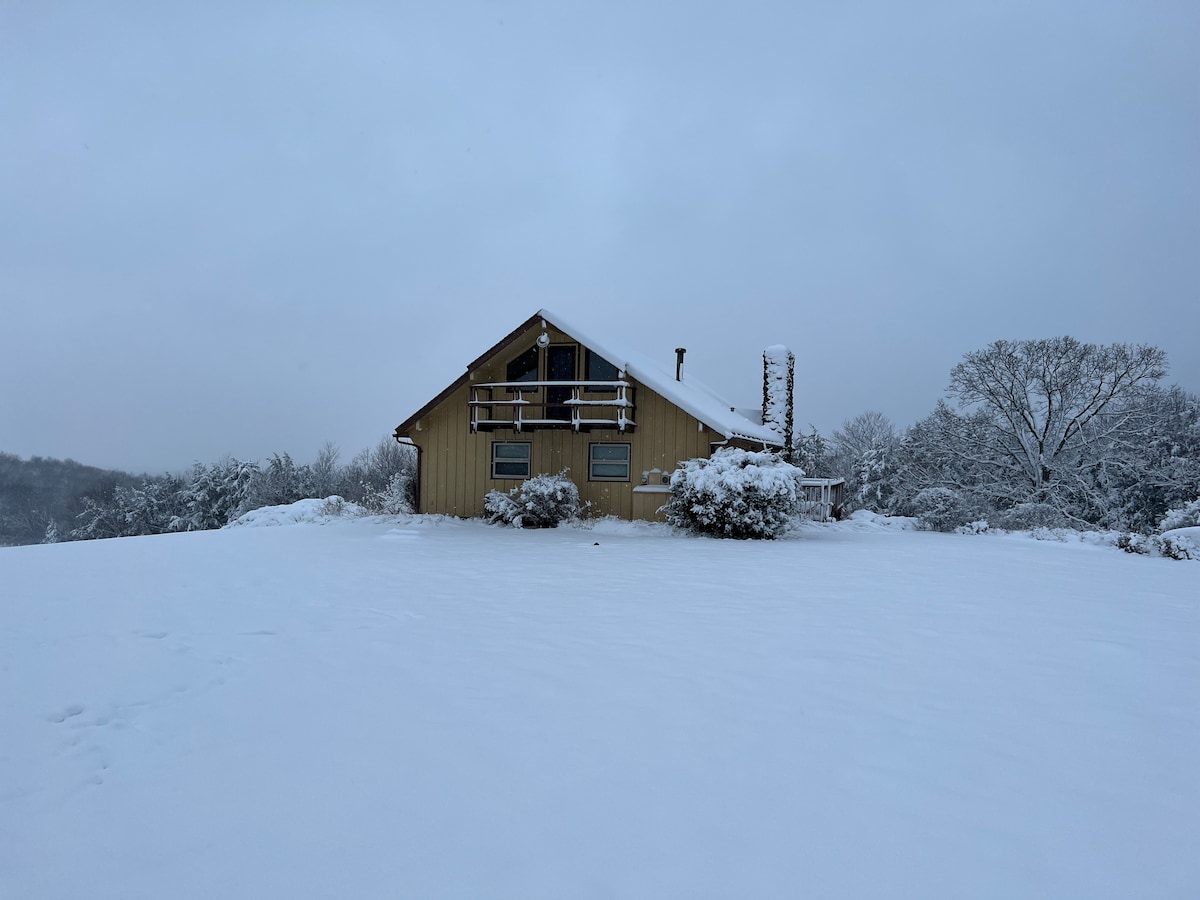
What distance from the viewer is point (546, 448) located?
1866 cm

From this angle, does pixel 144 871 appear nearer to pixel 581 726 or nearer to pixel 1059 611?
pixel 581 726

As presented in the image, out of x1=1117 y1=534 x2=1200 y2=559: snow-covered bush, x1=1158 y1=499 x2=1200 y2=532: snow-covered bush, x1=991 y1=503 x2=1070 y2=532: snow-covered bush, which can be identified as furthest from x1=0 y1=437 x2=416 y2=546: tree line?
x1=1158 y1=499 x2=1200 y2=532: snow-covered bush

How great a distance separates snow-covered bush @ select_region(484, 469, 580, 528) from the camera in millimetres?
16750

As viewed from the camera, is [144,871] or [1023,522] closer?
[144,871]

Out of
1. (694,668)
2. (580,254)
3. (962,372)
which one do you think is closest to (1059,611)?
(694,668)

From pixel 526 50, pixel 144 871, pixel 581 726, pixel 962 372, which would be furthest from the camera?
pixel 526 50

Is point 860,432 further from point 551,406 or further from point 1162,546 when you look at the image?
point 551,406

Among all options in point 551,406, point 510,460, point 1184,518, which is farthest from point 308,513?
point 1184,518

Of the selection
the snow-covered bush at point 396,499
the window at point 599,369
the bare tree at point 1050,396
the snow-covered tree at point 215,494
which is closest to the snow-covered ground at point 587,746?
the snow-covered bush at point 396,499

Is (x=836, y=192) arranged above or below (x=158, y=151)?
below

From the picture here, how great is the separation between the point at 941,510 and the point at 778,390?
6.72 metres

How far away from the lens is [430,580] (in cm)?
866

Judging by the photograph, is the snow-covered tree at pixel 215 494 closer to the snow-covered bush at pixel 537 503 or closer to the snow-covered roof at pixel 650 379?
the snow-covered bush at pixel 537 503

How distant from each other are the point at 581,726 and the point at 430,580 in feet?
17.5
